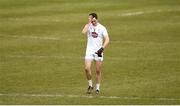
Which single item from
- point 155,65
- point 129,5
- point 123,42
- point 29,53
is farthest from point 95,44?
point 129,5

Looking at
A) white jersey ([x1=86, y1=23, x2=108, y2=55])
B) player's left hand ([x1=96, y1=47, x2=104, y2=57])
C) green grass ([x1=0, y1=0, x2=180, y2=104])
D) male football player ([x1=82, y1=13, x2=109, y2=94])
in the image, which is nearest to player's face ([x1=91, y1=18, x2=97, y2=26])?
male football player ([x1=82, y1=13, x2=109, y2=94])

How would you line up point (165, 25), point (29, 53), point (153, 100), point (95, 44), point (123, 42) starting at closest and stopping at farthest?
point (153, 100) → point (95, 44) → point (29, 53) → point (123, 42) → point (165, 25)

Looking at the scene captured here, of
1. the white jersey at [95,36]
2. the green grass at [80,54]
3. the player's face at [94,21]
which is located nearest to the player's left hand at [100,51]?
the white jersey at [95,36]

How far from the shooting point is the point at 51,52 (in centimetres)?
3266

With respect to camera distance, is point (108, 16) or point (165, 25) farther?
point (108, 16)

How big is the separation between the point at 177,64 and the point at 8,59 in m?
7.25

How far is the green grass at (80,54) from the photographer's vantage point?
2255 centimetres

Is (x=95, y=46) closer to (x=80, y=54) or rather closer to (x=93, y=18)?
(x=93, y=18)

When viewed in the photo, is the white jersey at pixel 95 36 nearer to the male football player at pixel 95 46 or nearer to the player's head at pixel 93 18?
the male football player at pixel 95 46

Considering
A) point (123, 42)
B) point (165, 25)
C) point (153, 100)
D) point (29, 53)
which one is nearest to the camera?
point (153, 100)

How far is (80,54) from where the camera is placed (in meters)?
32.4

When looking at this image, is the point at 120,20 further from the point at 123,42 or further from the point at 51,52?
the point at 51,52

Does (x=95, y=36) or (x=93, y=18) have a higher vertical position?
(x=93, y=18)

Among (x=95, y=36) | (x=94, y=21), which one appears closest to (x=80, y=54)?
(x=95, y=36)
